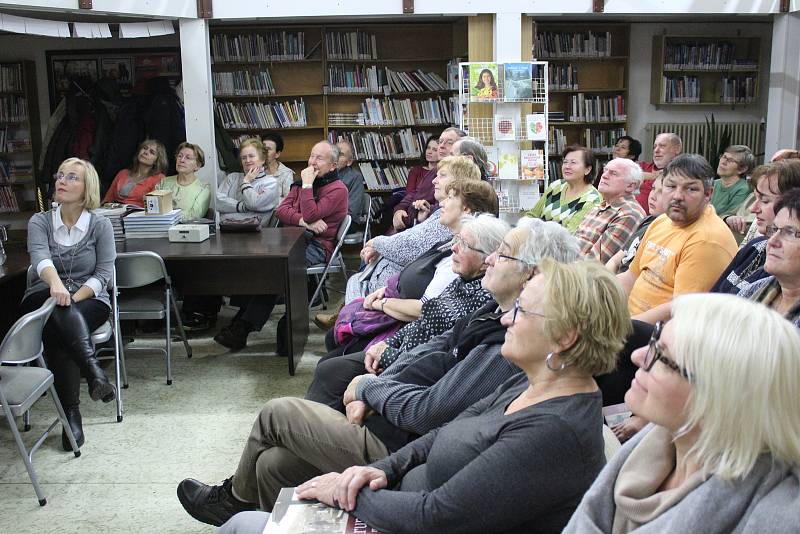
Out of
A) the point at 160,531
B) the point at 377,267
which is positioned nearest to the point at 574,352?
the point at 160,531

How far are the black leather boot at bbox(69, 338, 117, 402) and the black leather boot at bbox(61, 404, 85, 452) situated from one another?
13 centimetres

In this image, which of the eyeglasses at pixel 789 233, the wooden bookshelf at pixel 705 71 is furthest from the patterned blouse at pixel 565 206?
the wooden bookshelf at pixel 705 71

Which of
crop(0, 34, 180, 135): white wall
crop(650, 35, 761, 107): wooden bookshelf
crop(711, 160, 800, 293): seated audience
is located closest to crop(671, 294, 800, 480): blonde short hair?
crop(711, 160, 800, 293): seated audience

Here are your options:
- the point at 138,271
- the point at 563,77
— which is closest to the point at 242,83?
the point at 563,77

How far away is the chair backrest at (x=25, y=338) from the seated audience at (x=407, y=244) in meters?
1.52

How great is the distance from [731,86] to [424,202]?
531 cm

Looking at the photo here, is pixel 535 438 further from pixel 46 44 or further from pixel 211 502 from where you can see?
pixel 46 44

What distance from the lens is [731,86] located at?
359 inches

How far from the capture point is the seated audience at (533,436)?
1760mm

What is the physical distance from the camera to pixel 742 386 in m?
1.28

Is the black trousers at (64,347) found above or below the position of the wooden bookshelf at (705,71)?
below

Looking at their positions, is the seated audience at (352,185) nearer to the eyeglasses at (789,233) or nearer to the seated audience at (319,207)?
the seated audience at (319,207)

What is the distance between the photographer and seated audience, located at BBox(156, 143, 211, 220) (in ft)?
20.5

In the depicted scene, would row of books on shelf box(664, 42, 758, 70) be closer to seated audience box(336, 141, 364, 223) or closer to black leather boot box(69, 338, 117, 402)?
seated audience box(336, 141, 364, 223)
